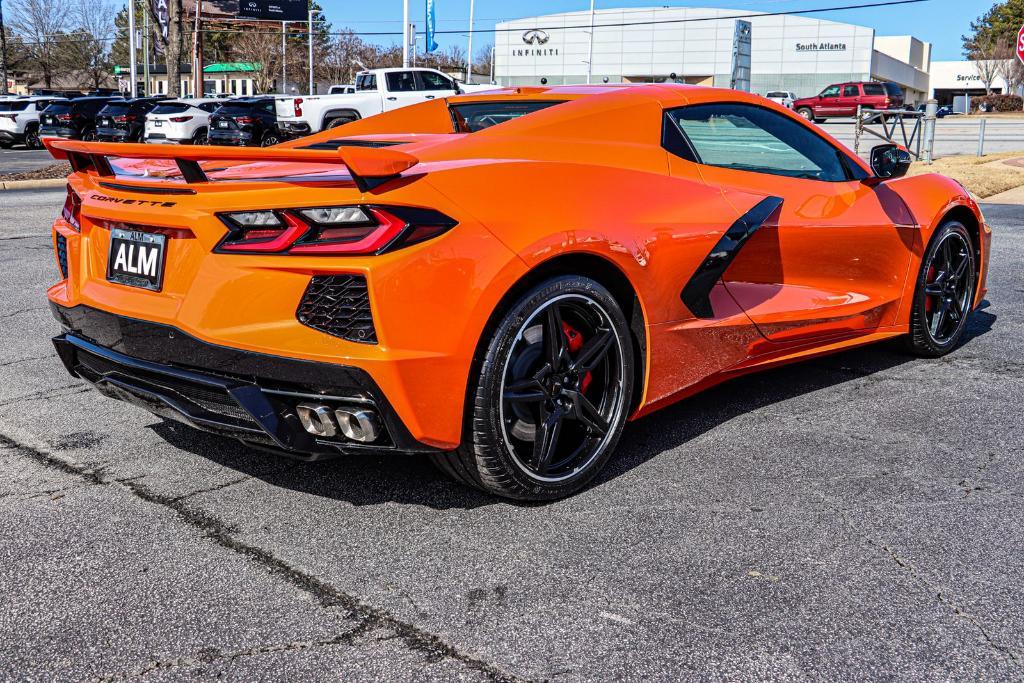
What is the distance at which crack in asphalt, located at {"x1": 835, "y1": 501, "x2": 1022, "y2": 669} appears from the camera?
2340 millimetres

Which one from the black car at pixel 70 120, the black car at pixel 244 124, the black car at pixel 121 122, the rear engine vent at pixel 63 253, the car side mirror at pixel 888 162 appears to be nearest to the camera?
the rear engine vent at pixel 63 253

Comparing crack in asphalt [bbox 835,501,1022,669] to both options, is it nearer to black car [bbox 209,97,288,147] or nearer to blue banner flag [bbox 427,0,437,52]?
black car [bbox 209,97,288,147]

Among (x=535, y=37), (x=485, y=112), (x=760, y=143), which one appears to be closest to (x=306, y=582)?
(x=485, y=112)

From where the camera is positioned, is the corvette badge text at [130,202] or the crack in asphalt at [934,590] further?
the corvette badge text at [130,202]

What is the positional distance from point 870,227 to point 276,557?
3.13 metres

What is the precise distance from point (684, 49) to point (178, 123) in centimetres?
6135

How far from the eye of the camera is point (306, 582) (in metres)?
2.64

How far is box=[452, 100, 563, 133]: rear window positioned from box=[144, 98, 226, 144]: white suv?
22.1 metres

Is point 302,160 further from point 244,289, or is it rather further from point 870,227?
point 870,227

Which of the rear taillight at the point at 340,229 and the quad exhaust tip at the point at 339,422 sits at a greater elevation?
the rear taillight at the point at 340,229

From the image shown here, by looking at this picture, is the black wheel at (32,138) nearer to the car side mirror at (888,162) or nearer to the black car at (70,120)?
the black car at (70,120)

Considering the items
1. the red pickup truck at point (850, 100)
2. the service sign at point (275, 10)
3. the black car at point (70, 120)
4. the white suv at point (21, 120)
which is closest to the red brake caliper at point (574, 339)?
the black car at point (70, 120)

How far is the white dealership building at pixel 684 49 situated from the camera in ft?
250

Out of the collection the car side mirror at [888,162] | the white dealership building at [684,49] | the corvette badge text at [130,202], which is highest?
the white dealership building at [684,49]
